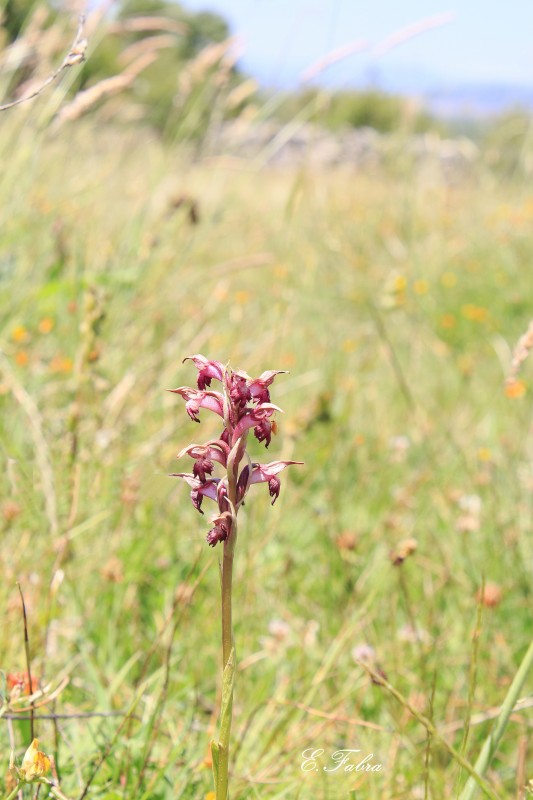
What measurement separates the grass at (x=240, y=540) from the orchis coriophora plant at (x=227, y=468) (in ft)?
0.35

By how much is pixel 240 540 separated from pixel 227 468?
3.73 feet

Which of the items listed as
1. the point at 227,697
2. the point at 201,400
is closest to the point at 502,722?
the point at 227,697

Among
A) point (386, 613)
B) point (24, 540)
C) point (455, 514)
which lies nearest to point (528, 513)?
point (455, 514)

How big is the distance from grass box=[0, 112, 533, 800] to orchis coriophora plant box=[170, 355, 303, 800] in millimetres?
105

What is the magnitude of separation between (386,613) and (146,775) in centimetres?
70

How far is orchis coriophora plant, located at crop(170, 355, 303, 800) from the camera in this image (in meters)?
0.66

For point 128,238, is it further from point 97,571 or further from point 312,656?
Result: point 312,656

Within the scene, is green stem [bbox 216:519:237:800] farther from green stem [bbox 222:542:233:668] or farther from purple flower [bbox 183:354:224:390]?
purple flower [bbox 183:354:224:390]

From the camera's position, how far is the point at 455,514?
2057 millimetres

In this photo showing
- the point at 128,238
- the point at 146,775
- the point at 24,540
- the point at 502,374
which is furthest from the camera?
the point at 502,374

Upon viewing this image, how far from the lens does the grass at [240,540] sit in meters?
1.14
